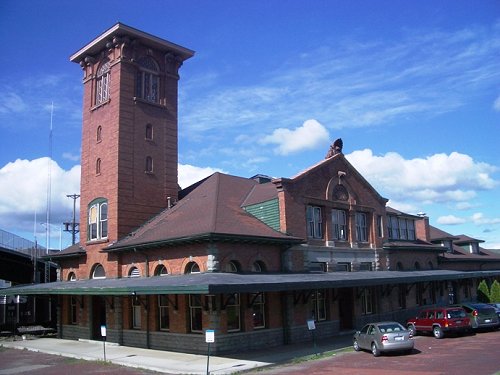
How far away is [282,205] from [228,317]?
23.2ft

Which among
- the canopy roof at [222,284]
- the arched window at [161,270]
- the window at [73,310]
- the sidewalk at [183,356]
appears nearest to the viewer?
the sidewalk at [183,356]

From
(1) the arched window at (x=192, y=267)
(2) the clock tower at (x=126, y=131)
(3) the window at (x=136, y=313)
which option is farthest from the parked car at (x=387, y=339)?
(2) the clock tower at (x=126, y=131)

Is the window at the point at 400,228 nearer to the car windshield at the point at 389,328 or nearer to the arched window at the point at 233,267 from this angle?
the arched window at the point at 233,267

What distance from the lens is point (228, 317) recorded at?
949 inches

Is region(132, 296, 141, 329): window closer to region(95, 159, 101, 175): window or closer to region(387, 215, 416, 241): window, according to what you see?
region(95, 159, 101, 175): window

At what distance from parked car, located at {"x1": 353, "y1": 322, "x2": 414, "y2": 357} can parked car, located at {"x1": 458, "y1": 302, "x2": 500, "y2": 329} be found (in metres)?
7.75

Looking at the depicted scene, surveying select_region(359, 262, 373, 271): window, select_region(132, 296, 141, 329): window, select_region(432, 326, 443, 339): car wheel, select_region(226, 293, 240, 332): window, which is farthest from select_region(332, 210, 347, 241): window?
select_region(132, 296, 141, 329): window

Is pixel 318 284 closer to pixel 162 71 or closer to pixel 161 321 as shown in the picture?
pixel 161 321

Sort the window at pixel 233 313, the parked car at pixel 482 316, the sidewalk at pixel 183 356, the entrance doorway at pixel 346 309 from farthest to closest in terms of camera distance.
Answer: the entrance doorway at pixel 346 309
the parked car at pixel 482 316
the window at pixel 233 313
the sidewalk at pixel 183 356

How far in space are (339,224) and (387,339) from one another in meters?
12.2

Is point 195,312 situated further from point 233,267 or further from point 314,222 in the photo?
point 314,222

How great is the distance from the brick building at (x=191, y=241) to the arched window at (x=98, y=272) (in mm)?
101

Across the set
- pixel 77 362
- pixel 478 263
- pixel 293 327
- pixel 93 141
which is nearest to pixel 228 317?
pixel 293 327

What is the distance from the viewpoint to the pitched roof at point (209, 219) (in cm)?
2498
